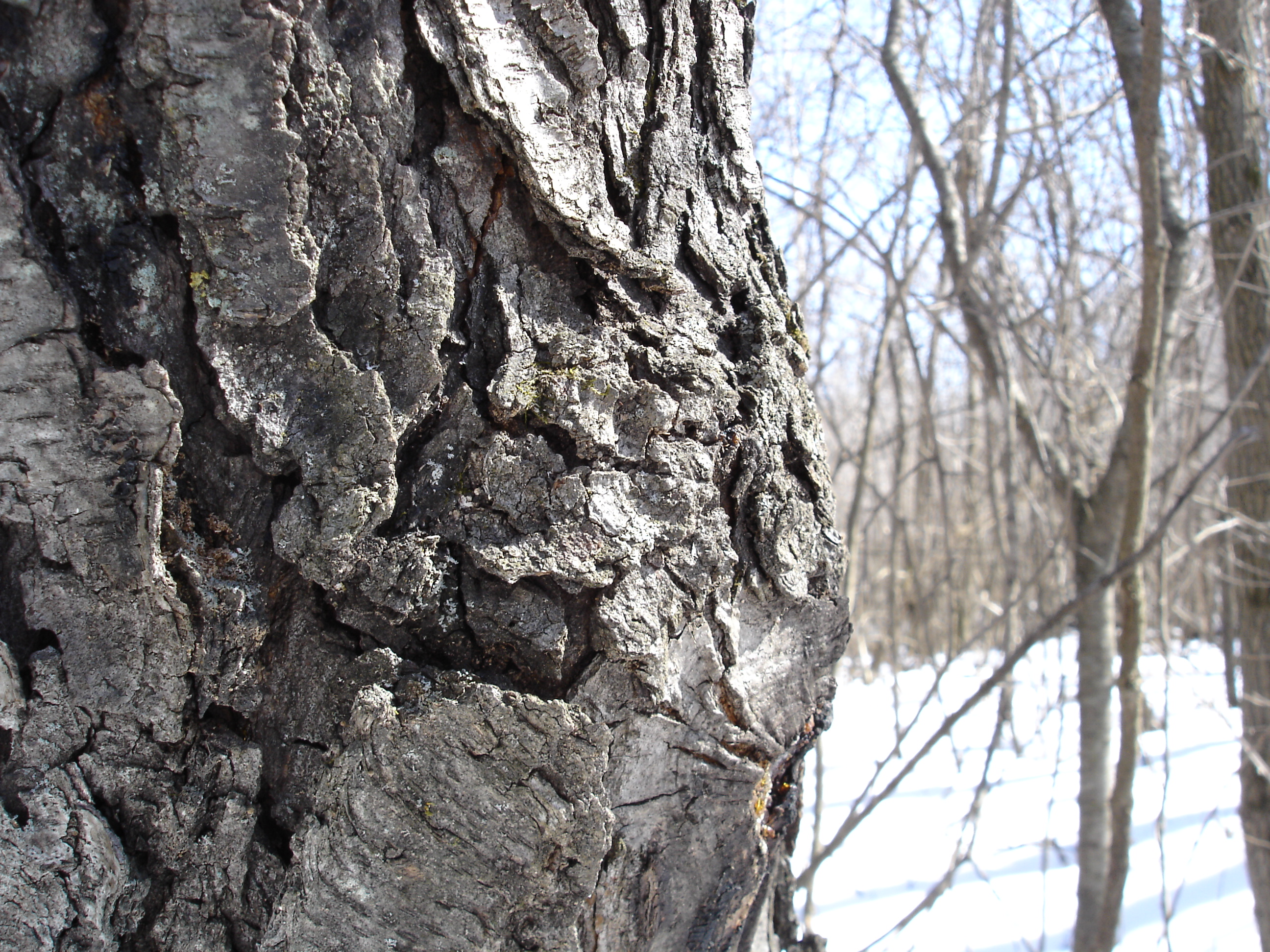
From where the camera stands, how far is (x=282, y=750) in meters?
0.67

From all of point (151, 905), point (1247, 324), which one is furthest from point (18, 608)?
point (1247, 324)

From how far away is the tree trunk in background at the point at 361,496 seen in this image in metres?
0.59

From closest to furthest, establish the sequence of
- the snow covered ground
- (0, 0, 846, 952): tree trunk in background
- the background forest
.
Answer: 1. (0, 0, 846, 952): tree trunk in background
2. the background forest
3. the snow covered ground

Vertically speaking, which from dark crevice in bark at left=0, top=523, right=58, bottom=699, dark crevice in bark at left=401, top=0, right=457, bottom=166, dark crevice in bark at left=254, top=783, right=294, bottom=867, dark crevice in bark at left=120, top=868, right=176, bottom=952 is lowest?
dark crevice in bark at left=120, top=868, right=176, bottom=952

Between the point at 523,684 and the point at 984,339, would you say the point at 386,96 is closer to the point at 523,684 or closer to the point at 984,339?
the point at 523,684

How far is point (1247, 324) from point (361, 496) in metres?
3.66

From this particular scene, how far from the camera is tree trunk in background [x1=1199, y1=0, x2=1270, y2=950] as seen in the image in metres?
2.85

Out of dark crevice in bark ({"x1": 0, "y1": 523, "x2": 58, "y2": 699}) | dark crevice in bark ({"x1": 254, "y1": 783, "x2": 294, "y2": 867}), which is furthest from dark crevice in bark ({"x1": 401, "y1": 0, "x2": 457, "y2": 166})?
dark crevice in bark ({"x1": 254, "y1": 783, "x2": 294, "y2": 867})

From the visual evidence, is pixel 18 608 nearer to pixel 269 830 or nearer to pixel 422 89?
pixel 269 830

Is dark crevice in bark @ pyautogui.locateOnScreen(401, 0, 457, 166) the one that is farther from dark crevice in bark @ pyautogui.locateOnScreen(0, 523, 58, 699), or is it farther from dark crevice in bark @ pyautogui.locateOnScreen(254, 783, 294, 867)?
Result: dark crevice in bark @ pyautogui.locateOnScreen(254, 783, 294, 867)

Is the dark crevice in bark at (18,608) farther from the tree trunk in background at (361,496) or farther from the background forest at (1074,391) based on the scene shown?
the background forest at (1074,391)

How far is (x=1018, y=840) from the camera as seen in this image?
388 cm

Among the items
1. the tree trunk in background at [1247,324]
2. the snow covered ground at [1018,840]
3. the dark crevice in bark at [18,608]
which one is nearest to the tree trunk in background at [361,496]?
the dark crevice in bark at [18,608]

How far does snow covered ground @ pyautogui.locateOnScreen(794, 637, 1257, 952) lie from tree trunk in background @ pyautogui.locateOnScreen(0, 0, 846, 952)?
1881mm
